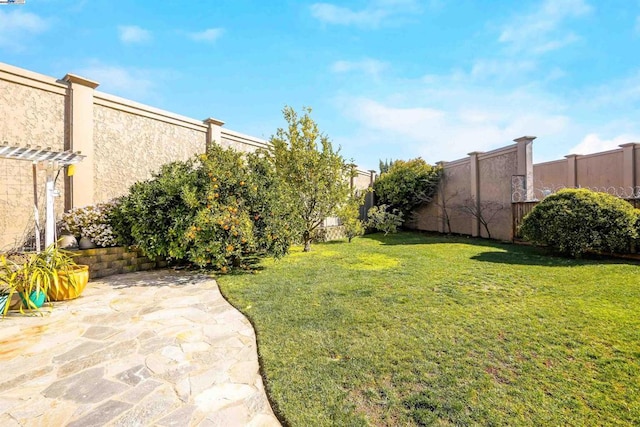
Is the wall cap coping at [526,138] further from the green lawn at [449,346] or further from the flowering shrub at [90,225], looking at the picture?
the flowering shrub at [90,225]

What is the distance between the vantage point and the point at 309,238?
10062 millimetres

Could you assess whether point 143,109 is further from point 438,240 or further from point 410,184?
point 410,184

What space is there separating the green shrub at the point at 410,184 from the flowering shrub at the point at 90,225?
1224cm

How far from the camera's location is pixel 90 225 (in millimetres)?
6535

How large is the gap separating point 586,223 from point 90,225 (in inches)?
476

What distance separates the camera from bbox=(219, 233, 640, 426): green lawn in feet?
7.27

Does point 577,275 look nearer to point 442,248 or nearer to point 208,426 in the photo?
point 442,248

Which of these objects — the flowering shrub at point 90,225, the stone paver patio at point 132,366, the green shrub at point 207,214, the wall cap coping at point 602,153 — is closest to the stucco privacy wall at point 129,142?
the flowering shrub at point 90,225

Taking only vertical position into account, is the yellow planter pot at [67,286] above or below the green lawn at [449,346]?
above

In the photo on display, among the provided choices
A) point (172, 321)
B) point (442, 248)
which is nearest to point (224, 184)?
point (172, 321)

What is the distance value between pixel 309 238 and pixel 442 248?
14.9ft

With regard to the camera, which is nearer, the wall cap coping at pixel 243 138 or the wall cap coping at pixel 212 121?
the wall cap coping at pixel 212 121

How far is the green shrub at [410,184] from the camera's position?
15273 mm

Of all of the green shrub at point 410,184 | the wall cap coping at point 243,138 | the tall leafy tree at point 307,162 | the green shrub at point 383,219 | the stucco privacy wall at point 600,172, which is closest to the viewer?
the tall leafy tree at point 307,162
